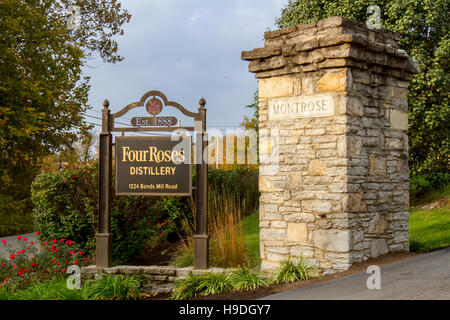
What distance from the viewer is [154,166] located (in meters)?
7.88

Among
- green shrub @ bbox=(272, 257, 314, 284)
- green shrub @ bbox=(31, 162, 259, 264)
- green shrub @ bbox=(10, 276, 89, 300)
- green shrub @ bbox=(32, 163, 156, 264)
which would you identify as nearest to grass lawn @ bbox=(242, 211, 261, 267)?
green shrub @ bbox=(31, 162, 259, 264)

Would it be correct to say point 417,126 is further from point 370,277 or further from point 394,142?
point 370,277

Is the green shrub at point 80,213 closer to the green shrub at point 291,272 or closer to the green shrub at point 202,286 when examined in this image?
the green shrub at point 202,286

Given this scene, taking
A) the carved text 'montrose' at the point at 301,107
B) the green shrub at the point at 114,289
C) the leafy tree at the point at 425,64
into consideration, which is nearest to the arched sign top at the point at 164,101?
the carved text 'montrose' at the point at 301,107

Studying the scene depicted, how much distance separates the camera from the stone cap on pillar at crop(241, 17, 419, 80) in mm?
6816

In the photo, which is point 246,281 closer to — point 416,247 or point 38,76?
point 416,247

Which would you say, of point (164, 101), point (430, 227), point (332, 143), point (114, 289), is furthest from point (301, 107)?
point (430, 227)

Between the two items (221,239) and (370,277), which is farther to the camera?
(221,239)

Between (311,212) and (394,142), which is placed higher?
(394,142)
